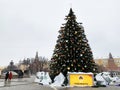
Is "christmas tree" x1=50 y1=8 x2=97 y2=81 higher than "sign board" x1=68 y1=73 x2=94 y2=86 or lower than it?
higher

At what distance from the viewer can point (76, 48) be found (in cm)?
3572

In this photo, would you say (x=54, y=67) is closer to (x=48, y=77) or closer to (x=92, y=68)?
(x=48, y=77)

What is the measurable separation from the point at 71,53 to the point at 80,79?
6.30m

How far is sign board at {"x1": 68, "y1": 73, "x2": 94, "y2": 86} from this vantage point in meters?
29.7

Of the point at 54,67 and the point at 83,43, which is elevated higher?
the point at 83,43

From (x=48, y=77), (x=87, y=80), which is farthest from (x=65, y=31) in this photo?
(x=87, y=80)

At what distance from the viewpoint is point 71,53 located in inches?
1391

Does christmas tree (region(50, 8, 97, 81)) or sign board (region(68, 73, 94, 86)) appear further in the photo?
christmas tree (region(50, 8, 97, 81))

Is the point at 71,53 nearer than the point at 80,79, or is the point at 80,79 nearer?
the point at 80,79

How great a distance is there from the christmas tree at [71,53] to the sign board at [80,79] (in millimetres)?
→ 4808

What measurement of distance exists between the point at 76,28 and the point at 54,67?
6.71 meters

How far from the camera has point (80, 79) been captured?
29.8 m

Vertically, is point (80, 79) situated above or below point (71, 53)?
below

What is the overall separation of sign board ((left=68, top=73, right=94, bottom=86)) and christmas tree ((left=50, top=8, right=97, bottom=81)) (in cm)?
481
